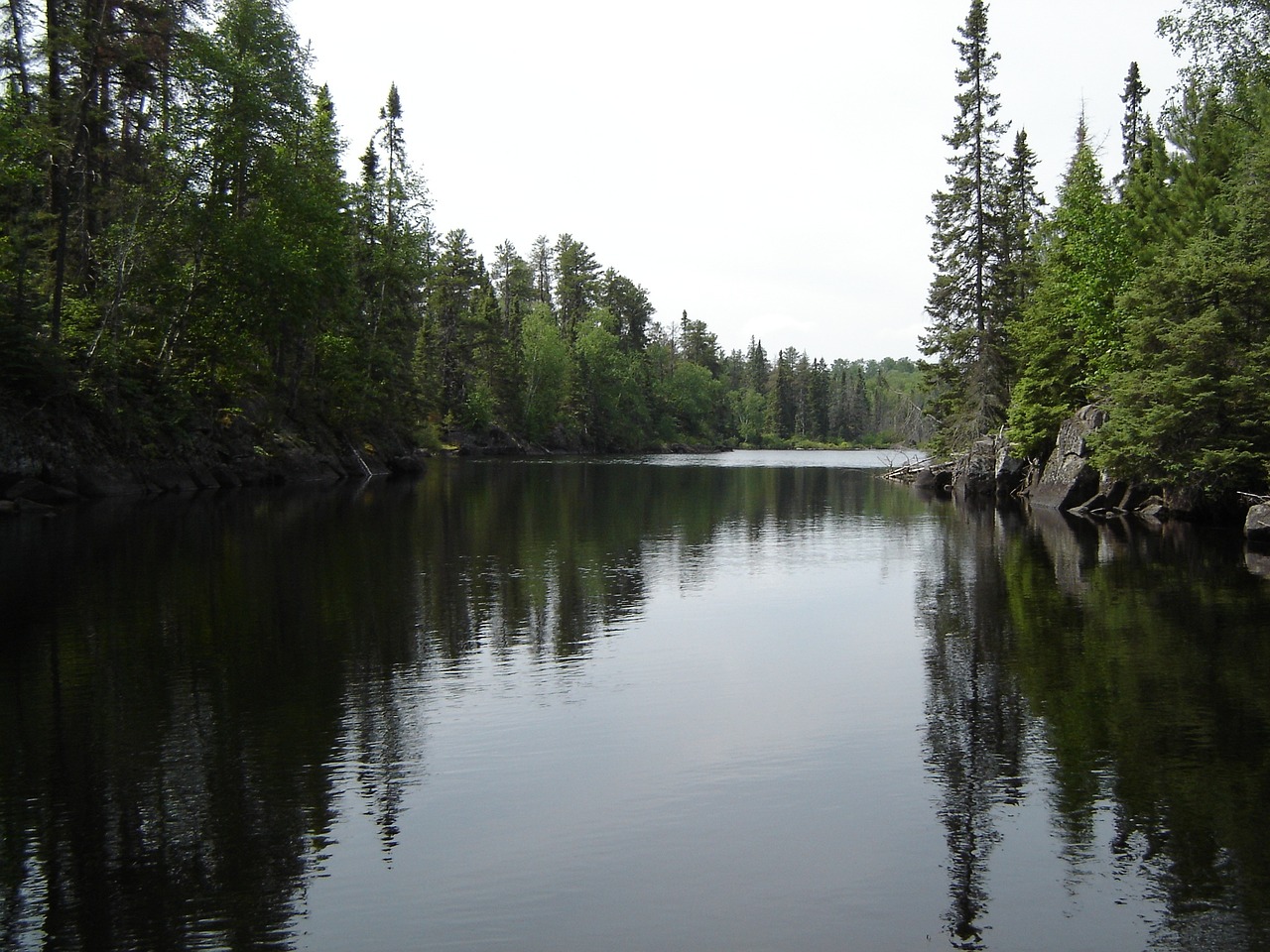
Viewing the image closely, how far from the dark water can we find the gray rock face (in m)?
15.1


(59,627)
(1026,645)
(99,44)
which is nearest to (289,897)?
(59,627)

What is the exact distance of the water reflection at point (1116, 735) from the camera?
667cm

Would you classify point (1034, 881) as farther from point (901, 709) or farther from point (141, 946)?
point (141, 946)

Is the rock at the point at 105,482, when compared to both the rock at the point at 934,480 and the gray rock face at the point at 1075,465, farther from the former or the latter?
the rock at the point at 934,480

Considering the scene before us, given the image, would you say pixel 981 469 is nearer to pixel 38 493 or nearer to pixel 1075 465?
pixel 1075 465

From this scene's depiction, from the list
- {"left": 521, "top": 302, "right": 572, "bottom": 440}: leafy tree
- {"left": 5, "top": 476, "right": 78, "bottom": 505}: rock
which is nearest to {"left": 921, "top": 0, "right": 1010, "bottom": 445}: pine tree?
{"left": 5, "top": 476, "right": 78, "bottom": 505}: rock

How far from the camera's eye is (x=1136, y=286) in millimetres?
29891

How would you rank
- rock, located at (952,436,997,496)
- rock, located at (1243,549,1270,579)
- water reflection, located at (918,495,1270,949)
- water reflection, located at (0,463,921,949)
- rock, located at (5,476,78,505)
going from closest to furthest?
water reflection, located at (0,463,921,949), water reflection, located at (918,495,1270,949), rock, located at (1243,549,1270,579), rock, located at (5,476,78,505), rock, located at (952,436,997,496)

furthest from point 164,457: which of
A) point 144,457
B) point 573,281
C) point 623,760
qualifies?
point 573,281

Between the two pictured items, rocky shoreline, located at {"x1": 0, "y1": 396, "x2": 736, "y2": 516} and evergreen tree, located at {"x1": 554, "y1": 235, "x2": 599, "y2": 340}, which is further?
evergreen tree, located at {"x1": 554, "y1": 235, "x2": 599, "y2": 340}

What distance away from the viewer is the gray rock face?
33938mm

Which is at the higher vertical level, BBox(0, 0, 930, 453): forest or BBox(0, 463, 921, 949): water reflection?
BBox(0, 0, 930, 453): forest

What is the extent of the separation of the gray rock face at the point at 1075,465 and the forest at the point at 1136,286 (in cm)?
135

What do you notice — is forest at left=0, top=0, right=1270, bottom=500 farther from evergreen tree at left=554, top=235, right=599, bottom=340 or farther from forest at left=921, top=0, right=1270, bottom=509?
evergreen tree at left=554, top=235, right=599, bottom=340
